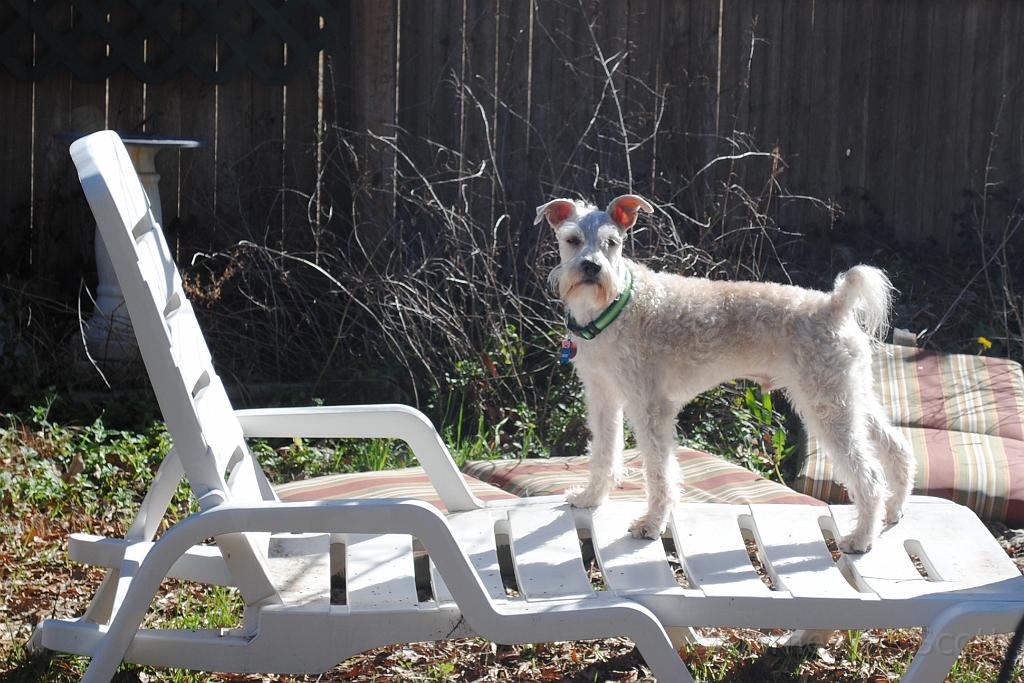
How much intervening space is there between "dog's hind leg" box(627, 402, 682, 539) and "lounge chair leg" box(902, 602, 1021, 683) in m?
0.93

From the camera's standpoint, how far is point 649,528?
3684mm

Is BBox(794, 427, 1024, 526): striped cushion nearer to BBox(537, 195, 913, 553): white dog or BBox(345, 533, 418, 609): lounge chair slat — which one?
BBox(537, 195, 913, 553): white dog

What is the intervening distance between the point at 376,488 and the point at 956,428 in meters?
2.77

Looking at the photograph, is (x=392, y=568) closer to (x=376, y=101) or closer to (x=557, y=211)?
(x=557, y=211)

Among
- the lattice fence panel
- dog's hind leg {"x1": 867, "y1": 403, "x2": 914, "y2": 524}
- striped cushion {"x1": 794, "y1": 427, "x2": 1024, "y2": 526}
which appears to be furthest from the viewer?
the lattice fence panel

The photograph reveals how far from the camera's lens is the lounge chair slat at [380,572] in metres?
3.18

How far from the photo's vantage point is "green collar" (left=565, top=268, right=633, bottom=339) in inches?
151

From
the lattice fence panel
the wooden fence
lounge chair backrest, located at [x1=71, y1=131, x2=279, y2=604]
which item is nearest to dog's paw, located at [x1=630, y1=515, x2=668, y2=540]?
lounge chair backrest, located at [x1=71, y1=131, x2=279, y2=604]

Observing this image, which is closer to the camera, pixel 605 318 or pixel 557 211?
pixel 605 318

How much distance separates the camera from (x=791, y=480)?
539 centimetres

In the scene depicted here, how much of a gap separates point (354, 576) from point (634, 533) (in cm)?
93

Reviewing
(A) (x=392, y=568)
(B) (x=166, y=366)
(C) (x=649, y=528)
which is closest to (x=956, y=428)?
(C) (x=649, y=528)

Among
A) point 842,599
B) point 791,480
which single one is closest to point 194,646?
point 842,599

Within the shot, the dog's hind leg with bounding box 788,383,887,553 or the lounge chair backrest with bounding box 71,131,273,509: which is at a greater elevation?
the lounge chair backrest with bounding box 71,131,273,509
